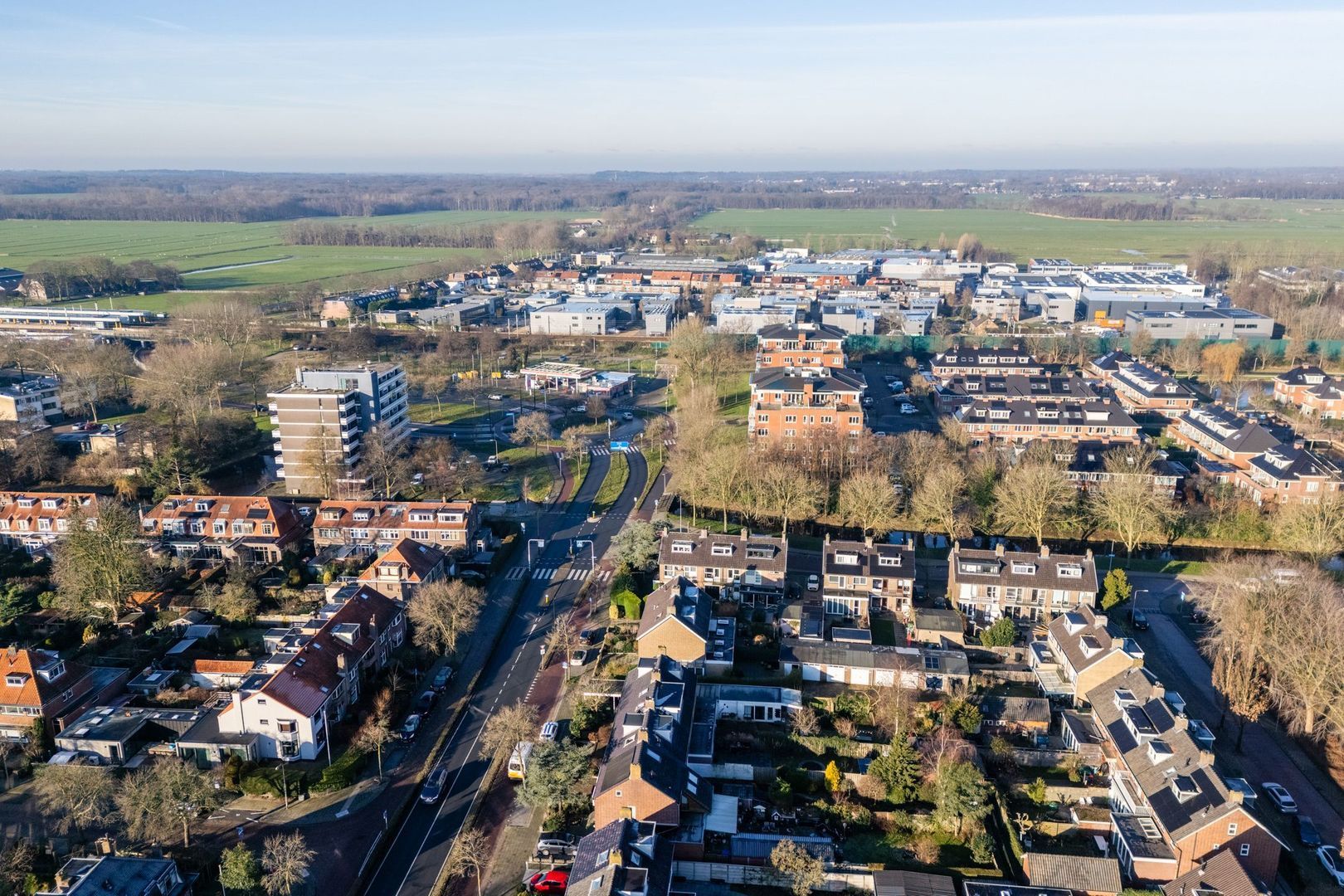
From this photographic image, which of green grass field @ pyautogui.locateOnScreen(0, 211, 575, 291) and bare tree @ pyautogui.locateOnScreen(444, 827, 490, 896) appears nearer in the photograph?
bare tree @ pyautogui.locateOnScreen(444, 827, 490, 896)

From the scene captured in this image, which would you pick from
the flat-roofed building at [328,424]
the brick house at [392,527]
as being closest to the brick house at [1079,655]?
the brick house at [392,527]

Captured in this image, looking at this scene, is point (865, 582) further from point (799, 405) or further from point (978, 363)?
point (978, 363)

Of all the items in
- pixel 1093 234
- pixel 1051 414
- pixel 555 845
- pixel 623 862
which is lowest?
pixel 555 845

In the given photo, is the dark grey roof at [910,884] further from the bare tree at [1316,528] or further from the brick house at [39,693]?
the bare tree at [1316,528]

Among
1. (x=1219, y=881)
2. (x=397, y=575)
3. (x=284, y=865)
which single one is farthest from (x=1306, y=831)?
(x=397, y=575)

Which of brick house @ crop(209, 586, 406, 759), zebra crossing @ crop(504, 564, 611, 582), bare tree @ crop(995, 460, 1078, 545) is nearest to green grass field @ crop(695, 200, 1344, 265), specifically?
bare tree @ crop(995, 460, 1078, 545)

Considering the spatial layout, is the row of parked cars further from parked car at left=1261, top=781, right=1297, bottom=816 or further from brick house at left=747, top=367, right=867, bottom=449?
brick house at left=747, top=367, right=867, bottom=449
